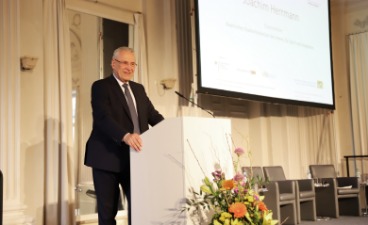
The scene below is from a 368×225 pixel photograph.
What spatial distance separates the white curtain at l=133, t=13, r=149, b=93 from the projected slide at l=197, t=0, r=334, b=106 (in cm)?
68

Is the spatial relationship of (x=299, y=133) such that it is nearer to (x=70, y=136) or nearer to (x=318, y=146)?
(x=318, y=146)

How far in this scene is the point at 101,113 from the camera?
2.70m

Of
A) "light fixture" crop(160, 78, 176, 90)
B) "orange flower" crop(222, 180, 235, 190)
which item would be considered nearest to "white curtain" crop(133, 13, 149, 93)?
"light fixture" crop(160, 78, 176, 90)

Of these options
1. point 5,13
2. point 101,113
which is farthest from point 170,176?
point 5,13

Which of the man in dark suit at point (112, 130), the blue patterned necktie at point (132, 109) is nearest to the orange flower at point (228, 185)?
the man in dark suit at point (112, 130)

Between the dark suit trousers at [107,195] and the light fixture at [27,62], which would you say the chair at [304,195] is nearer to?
the light fixture at [27,62]

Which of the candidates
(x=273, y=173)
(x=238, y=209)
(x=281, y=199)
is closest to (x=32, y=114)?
(x=281, y=199)

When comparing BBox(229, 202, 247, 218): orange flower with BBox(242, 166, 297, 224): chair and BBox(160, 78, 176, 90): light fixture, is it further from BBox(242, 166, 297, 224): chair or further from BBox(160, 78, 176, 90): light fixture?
BBox(160, 78, 176, 90): light fixture

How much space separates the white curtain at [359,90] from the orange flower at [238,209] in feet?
20.5

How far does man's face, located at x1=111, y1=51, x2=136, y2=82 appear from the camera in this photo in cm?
283

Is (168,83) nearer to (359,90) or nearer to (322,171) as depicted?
(322,171)

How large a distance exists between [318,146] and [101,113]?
5.92 metres

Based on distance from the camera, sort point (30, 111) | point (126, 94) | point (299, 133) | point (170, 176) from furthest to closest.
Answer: point (299, 133) < point (30, 111) < point (126, 94) < point (170, 176)

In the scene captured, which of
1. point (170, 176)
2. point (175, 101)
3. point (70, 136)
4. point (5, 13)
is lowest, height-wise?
point (170, 176)
